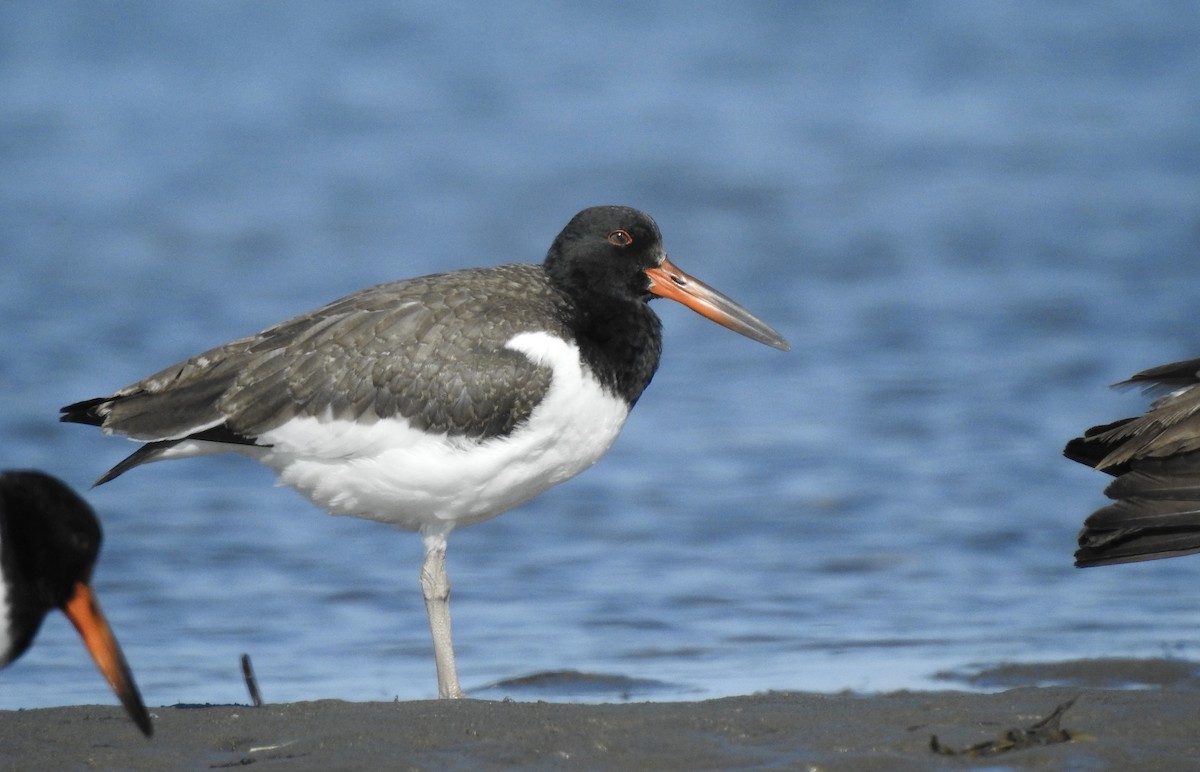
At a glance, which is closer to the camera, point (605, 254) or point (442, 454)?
point (442, 454)

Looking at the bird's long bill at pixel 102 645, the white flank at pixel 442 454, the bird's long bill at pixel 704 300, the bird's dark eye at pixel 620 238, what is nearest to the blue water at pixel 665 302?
the white flank at pixel 442 454

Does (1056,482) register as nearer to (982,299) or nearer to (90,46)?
(982,299)

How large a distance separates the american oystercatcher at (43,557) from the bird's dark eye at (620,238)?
9.63 feet

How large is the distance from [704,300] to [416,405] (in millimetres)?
1530

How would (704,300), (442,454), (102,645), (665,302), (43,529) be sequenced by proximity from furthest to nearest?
(665,302) < (704,300) < (442,454) < (102,645) < (43,529)

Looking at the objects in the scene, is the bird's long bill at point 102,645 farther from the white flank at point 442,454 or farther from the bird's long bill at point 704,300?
the bird's long bill at point 704,300

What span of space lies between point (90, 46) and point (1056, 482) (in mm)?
13570

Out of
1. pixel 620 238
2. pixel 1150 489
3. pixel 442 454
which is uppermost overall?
pixel 620 238

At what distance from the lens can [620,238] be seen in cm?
723

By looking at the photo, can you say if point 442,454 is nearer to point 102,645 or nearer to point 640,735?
point 640,735

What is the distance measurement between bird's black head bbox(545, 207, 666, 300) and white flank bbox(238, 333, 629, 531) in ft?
1.85

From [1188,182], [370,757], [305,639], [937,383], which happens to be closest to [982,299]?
[937,383]

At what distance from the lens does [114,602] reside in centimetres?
830

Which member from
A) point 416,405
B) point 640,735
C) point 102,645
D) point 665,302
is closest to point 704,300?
point 416,405
